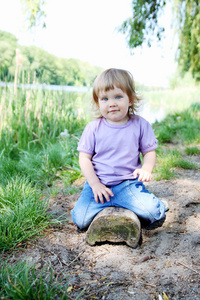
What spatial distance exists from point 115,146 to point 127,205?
0.43 metres

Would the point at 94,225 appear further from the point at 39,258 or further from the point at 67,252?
the point at 39,258

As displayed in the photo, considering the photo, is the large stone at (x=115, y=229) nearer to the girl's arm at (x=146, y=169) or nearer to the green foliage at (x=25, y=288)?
the girl's arm at (x=146, y=169)

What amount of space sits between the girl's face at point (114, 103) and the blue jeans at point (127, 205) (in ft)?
1.61

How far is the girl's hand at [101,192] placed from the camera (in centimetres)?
174

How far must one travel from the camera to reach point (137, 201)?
72.2 inches

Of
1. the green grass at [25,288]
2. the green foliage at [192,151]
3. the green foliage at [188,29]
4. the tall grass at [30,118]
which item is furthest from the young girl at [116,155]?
the green foliage at [188,29]

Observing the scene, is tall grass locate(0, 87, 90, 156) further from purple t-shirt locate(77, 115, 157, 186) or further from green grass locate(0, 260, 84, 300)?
green grass locate(0, 260, 84, 300)

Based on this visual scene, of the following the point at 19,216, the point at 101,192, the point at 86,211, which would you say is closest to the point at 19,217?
the point at 19,216

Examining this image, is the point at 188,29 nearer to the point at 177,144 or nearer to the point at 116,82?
the point at 177,144

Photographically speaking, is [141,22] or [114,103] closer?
[114,103]

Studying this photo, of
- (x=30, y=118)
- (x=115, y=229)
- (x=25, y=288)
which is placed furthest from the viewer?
(x=30, y=118)

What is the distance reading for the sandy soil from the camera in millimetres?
1279

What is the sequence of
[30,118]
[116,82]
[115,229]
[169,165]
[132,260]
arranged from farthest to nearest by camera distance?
1. [30,118]
2. [169,165]
3. [116,82]
4. [115,229]
5. [132,260]

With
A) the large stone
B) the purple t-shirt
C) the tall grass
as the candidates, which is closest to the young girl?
the purple t-shirt
